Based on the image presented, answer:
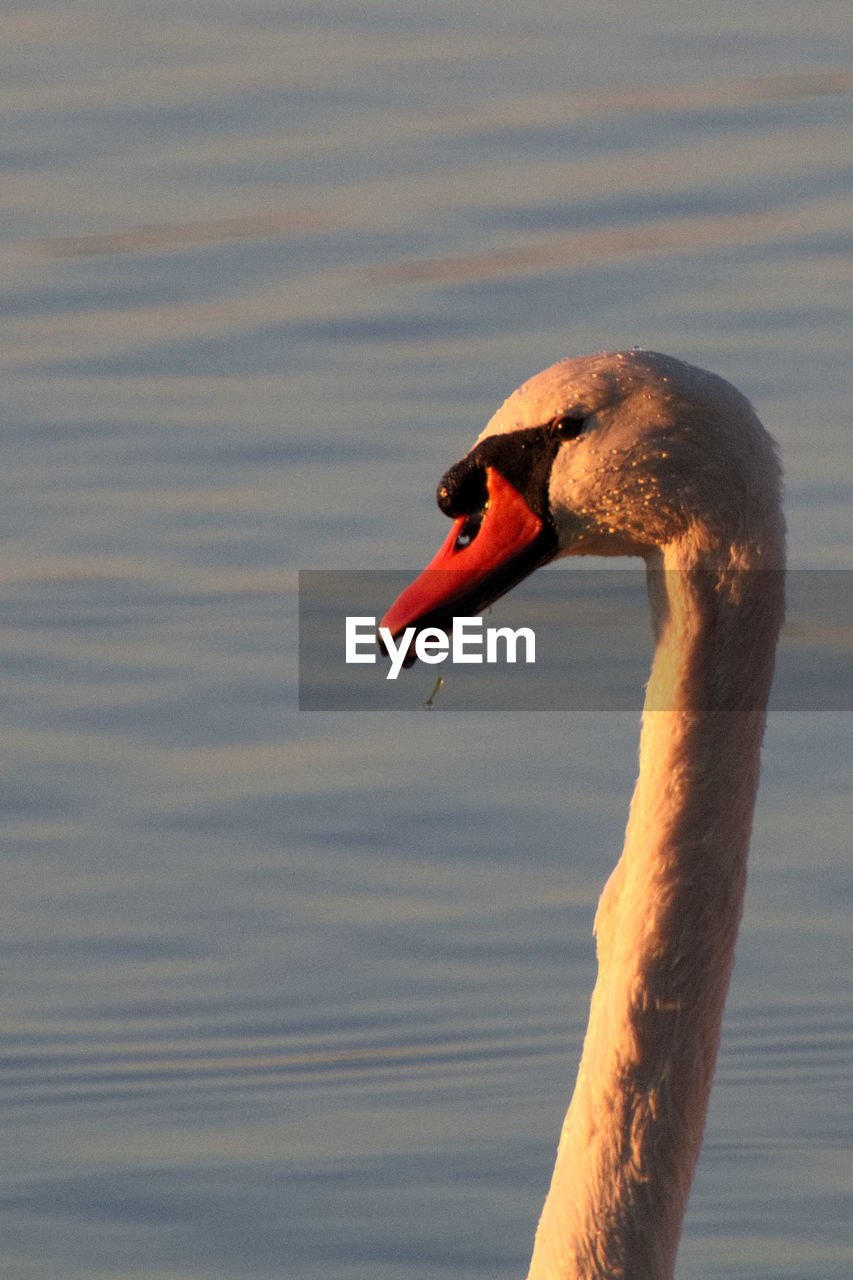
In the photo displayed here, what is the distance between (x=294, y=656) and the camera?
380 inches

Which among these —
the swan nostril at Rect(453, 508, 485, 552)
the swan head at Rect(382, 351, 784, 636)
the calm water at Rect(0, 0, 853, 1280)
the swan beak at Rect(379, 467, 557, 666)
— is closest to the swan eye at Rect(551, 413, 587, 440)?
the swan head at Rect(382, 351, 784, 636)

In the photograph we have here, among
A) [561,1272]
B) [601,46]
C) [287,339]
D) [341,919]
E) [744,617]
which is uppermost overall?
[601,46]

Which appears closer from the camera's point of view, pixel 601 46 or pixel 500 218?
pixel 500 218

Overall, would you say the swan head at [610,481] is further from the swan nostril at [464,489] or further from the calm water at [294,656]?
the calm water at [294,656]

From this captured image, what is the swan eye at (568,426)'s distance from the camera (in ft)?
17.1

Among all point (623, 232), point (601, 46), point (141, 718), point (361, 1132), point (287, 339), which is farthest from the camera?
point (601, 46)

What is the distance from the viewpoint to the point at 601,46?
15.7 meters

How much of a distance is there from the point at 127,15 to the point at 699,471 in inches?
474

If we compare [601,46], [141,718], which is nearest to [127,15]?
[601,46]

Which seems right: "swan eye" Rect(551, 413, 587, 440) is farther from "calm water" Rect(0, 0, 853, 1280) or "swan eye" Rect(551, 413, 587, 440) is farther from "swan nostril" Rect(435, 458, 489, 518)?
"calm water" Rect(0, 0, 853, 1280)

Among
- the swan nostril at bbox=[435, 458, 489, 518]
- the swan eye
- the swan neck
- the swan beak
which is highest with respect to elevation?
the swan eye

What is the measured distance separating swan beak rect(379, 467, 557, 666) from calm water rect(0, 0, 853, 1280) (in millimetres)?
1956

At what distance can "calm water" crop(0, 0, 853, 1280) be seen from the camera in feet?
23.8

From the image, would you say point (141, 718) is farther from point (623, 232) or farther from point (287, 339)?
point (623, 232)
